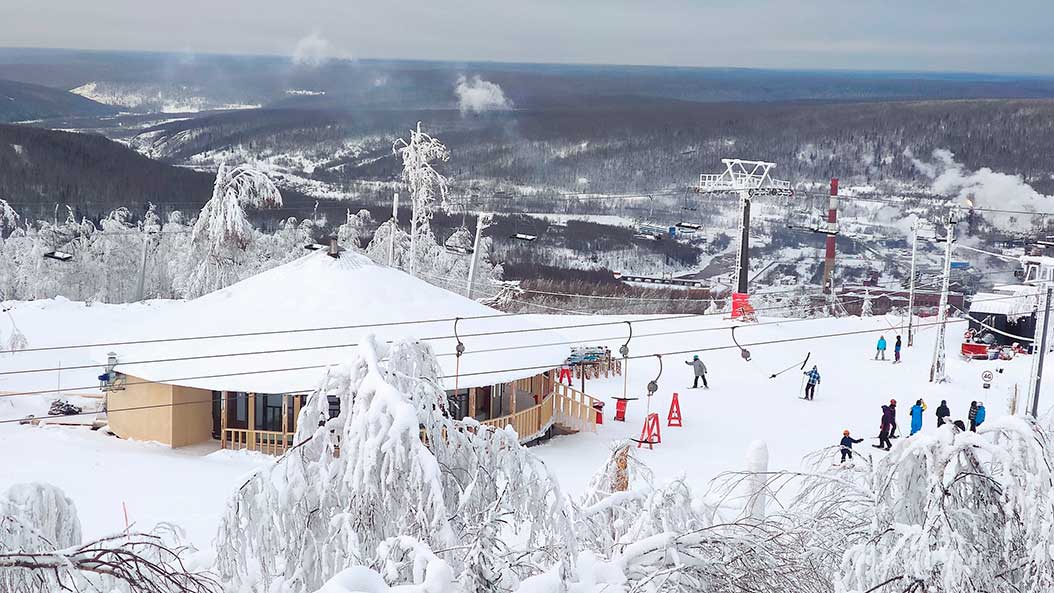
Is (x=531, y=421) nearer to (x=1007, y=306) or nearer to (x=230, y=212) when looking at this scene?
(x=230, y=212)

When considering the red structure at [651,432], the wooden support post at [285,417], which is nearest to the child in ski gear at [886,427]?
the red structure at [651,432]

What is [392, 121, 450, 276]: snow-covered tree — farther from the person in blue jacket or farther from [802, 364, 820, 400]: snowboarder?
[802, 364, 820, 400]: snowboarder

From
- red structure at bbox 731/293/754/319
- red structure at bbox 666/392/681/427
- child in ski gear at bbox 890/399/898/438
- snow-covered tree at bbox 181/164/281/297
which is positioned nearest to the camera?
child in ski gear at bbox 890/399/898/438

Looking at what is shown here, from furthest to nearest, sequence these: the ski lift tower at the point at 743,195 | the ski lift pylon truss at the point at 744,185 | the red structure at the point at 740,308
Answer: the ski lift pylon truss at the point at 744,185
the ski lift tower at the point at 743,195
the red structure at the point at 740,308

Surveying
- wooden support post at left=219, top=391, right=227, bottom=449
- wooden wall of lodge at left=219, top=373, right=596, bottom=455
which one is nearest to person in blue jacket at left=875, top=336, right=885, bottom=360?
wooden wall of lodge at left=219, top=373, right=596, bottom=455

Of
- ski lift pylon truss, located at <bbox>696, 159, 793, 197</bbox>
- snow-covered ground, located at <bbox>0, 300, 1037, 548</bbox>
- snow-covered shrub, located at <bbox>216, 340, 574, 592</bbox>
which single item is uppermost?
ski lift pylon truss, located at <bbox>696, 159, 793, 197</bbox>

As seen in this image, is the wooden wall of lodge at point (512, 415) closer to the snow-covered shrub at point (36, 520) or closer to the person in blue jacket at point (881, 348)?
the person in blue jacket at point (881, 348)

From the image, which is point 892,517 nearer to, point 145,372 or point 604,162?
point 145,372
